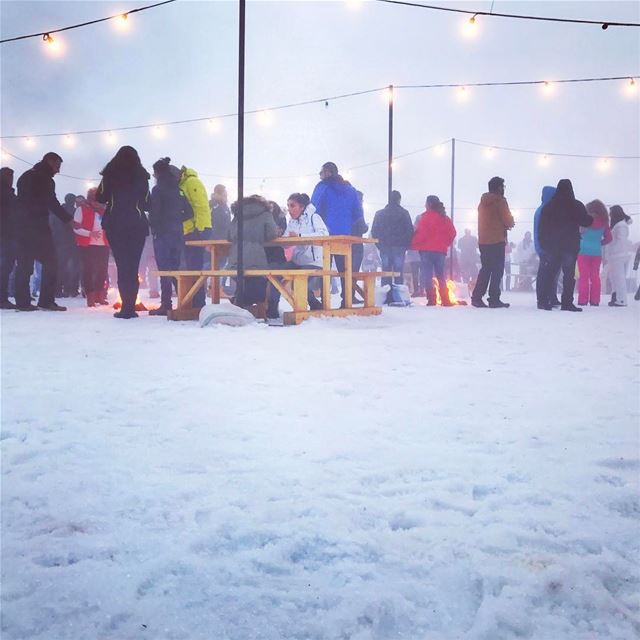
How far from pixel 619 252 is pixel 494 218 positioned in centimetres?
316

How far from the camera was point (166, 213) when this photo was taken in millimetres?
6629

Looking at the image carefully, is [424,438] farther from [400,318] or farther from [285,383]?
[400,318]

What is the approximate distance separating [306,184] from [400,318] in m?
18.1

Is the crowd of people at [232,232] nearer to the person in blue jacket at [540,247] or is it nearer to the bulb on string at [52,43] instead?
the person in blue jacket at [540,247]

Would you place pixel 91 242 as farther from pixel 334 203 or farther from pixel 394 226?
pixel 394 226

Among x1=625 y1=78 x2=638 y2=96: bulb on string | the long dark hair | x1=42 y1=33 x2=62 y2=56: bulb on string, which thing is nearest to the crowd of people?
the long dark hair

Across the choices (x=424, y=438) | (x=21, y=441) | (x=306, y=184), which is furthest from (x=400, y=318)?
(x=306, y=184)

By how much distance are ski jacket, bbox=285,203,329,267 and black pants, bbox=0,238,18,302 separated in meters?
3.72

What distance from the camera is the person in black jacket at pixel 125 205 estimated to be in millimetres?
6051

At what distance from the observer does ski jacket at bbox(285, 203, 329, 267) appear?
22.3 ft

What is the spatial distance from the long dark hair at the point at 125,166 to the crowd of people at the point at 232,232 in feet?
0.04

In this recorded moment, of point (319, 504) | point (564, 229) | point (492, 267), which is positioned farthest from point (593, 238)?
point (319, 504)

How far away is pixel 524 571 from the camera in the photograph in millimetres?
1217

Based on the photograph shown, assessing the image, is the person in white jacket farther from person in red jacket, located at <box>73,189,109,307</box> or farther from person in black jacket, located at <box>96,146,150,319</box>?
person in red jacket, located at <box>73,189,109,307</box>
